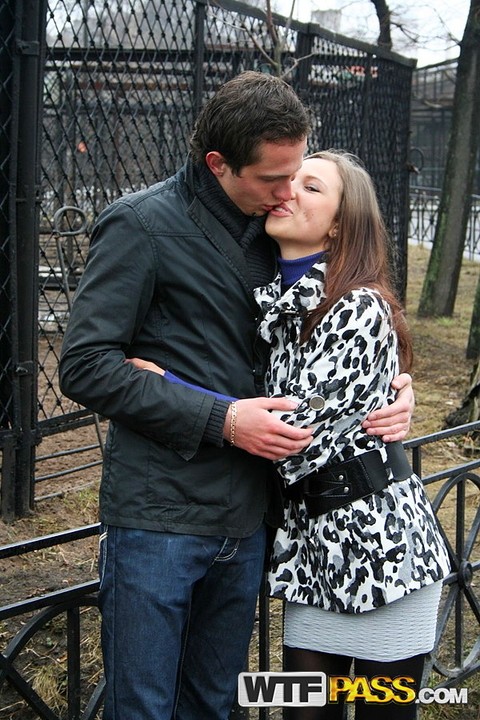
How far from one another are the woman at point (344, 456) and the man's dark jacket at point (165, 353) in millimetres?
108

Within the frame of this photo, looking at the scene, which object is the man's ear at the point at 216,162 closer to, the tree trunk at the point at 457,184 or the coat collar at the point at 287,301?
the coat collar at the point at 287,301

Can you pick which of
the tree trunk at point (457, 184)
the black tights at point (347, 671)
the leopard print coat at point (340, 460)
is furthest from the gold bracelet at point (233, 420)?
the tree trunk at point (457, 184)

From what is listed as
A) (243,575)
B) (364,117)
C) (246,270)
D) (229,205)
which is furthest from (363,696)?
(364,117)

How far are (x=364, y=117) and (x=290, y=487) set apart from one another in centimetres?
754

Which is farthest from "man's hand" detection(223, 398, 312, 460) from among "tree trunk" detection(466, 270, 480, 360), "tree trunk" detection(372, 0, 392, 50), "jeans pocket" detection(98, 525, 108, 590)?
"tree trunk" detection(372, 0, 392, 50)

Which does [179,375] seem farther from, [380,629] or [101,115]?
[101,115]

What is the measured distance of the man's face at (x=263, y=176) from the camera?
6.97 ft

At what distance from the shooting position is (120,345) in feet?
6.84

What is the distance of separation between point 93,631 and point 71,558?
31.2 inches

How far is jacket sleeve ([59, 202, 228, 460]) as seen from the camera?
2037mm

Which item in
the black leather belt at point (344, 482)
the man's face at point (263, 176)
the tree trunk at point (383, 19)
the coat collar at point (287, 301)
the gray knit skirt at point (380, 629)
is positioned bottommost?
the gray knit skirt at point (380, 629)

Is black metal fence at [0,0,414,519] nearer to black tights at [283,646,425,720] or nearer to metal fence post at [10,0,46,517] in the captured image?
metal fence post at [10,0,46,517]

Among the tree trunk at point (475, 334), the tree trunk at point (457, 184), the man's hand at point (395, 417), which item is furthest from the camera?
the tree trunk at point (457, 184)

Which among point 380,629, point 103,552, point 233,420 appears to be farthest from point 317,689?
point 233,420
